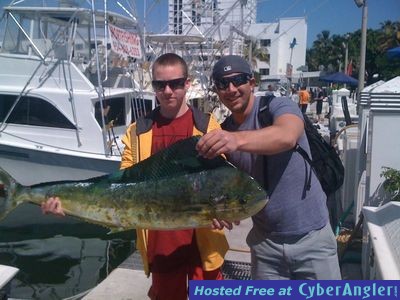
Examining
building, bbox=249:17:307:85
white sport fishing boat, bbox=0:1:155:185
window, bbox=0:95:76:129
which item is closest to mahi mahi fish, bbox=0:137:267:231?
white sport fishing boat, bbox=0:1:155:185

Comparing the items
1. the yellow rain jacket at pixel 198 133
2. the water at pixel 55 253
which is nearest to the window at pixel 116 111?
the water at pixel 55 253

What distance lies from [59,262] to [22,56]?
505cm

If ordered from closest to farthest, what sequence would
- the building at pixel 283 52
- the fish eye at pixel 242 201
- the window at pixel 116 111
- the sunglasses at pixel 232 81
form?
1. the fish eye at pixel 242 201
2. the sunglasses at pixel 232 81
3. the window at pixel 116 111
4. the building at pixel 283 52

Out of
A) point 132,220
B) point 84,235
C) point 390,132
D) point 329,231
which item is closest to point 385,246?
point 329,231

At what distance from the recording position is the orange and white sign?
8.55 m

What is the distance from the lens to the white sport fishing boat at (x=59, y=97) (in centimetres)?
905

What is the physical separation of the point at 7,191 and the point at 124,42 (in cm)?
690

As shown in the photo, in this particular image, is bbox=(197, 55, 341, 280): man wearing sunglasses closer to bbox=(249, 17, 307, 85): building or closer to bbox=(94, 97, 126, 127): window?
bbox=(94, 97, 126, 127): window

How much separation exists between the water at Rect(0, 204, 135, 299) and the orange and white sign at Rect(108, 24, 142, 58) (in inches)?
135

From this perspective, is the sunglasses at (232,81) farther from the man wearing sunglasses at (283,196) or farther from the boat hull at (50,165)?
the boat hull at (50,165)

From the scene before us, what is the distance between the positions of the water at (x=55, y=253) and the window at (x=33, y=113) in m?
1.78

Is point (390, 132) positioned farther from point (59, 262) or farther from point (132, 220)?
point (59, 262)

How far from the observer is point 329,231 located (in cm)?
232

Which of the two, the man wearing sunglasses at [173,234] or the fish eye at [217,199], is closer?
the fish eye at [217,199]
